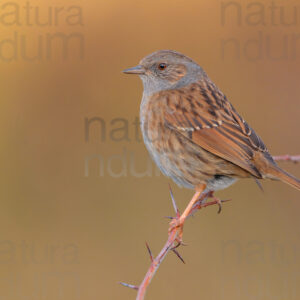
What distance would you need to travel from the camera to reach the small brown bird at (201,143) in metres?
3.43

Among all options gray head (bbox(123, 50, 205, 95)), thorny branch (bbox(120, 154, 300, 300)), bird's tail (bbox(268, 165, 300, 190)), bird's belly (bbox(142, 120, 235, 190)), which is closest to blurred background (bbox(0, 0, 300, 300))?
gray head (bbox(123, 50, 205, 95))

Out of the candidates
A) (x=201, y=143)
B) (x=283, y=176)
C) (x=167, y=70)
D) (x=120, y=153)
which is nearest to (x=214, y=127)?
(x=201, y=143)

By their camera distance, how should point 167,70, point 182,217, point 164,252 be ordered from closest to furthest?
point 164,252 < point 182,217 < point 167,70

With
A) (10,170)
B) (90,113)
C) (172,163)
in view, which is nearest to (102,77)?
(90,113)

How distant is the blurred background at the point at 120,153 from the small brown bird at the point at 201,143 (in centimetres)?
180

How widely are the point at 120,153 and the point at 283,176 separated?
280cm

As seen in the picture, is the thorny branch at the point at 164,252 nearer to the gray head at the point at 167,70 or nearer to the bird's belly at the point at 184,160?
the bird's belly at the point at 184,160

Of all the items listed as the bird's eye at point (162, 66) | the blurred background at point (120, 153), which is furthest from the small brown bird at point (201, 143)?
the blurred background at point (120, 153)

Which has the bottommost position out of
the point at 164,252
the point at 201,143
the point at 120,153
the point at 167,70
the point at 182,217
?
the point at 120,153

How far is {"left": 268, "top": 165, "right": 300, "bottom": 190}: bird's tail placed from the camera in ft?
11.1

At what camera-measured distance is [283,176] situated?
134 inches

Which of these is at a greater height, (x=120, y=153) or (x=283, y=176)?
(x=283, y=176)

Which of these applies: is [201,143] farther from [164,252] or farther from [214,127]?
[164,252]

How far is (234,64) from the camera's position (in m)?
6.46
